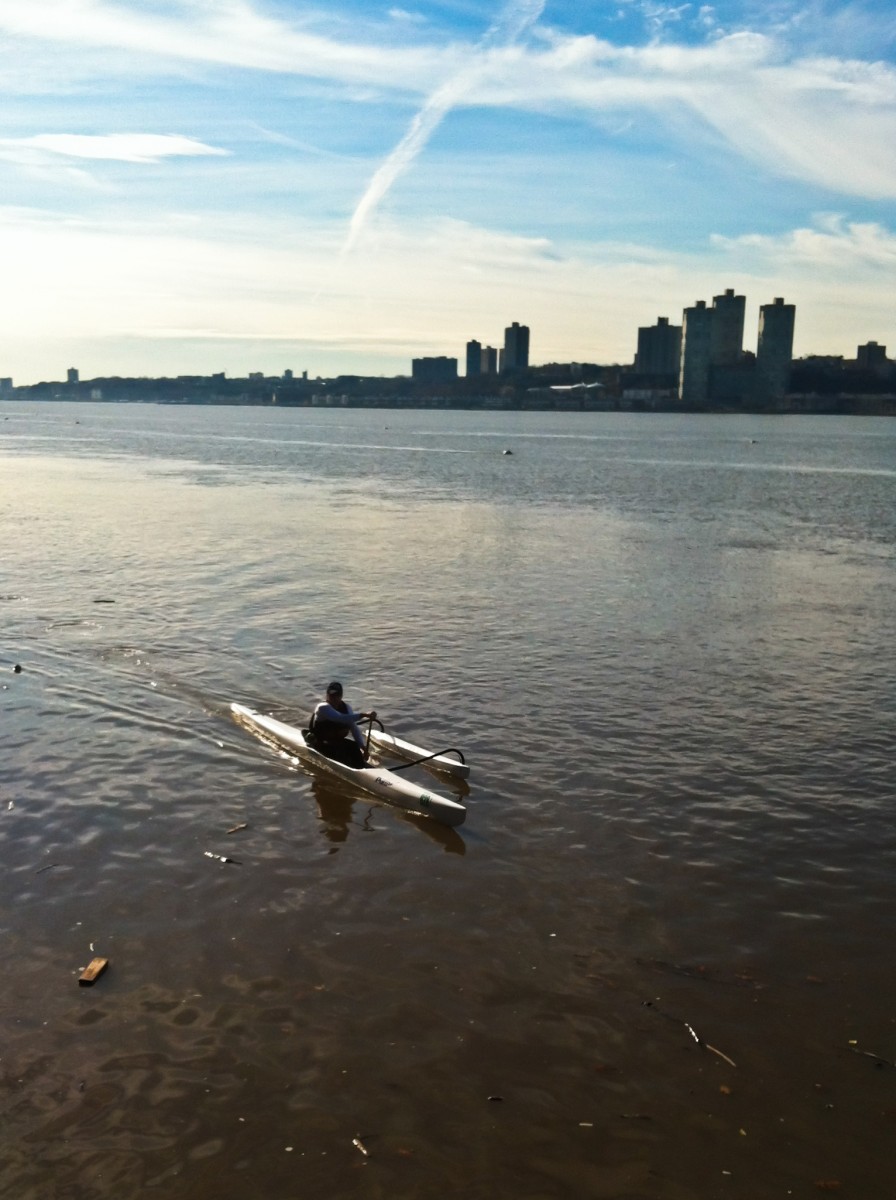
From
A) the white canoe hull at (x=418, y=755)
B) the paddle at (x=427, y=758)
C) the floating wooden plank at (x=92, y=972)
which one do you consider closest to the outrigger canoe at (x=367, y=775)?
the white canoe hull at (x=418, y=755)

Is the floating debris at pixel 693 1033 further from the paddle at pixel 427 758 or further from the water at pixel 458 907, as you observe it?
the paddle at pixel 427 758

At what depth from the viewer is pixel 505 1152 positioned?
9000 mm

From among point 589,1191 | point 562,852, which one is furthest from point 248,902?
point 589,1191

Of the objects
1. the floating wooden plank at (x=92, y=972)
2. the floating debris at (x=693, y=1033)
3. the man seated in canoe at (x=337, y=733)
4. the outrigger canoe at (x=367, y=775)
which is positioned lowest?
the floating debris at (x=693, y=1033)

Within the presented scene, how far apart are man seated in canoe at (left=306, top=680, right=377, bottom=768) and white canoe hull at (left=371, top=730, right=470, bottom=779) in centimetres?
69

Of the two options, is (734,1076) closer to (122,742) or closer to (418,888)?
(418,888)

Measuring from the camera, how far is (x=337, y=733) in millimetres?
17688

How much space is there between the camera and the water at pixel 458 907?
29.8ft

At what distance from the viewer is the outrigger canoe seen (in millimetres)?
15516

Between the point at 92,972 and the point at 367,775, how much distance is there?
6.33 m

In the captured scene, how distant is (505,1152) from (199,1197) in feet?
8.51

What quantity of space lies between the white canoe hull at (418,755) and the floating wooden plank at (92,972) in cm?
683

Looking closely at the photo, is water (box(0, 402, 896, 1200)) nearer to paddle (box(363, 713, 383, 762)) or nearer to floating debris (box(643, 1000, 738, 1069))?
floating debris (box(643, 1000, 738, 1069))

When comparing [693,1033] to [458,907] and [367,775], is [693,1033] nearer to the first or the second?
[458,907]
